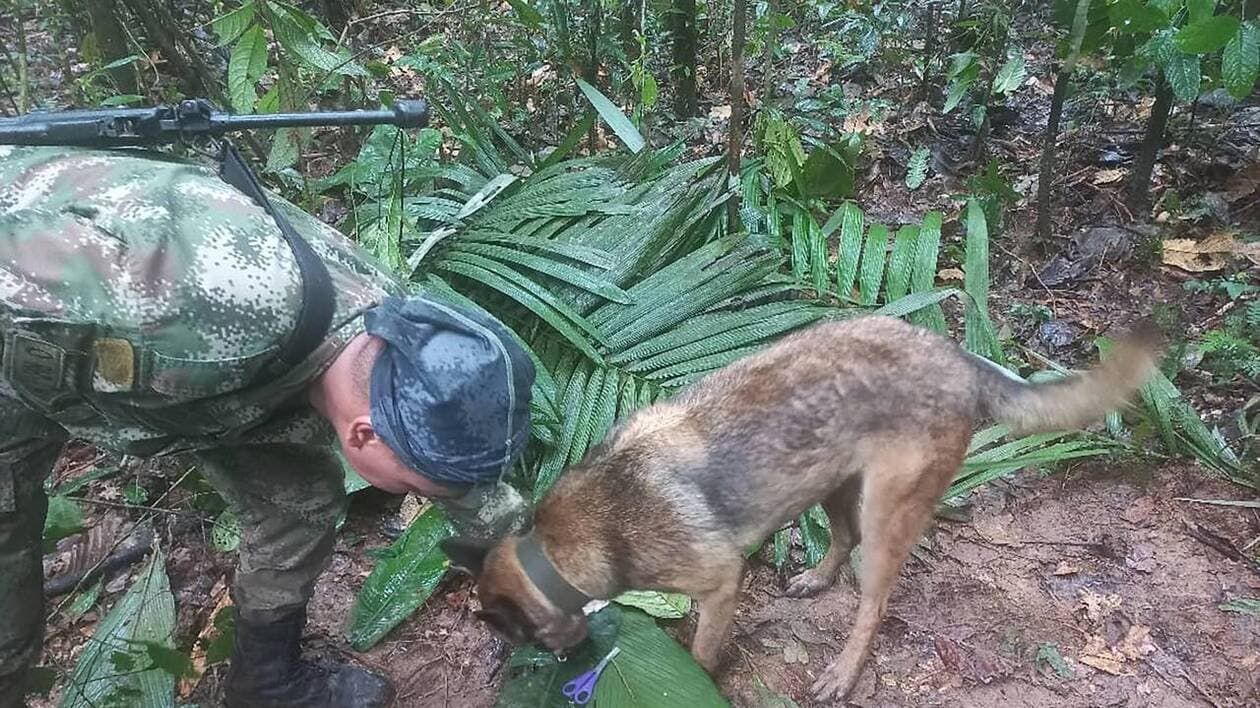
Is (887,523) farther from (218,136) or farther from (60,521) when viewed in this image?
(60,521)

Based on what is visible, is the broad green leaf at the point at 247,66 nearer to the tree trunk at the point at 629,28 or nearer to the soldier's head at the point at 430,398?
the soldier's head at the point at 430,398

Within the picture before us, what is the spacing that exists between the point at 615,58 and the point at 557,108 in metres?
0.59

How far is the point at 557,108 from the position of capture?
6.52 metres

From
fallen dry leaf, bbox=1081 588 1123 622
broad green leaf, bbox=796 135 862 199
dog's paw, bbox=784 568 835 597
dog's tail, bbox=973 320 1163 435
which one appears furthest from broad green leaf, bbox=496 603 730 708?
broad green leaf, bbox=796 135 862 199

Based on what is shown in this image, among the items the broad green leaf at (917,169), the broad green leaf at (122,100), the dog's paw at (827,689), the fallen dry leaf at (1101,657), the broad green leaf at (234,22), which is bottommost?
the fallen dry leaf at (1101,657)

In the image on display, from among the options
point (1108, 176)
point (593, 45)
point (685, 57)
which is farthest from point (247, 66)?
point (1108, 176)

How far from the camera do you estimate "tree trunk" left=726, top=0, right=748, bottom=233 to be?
451 cm

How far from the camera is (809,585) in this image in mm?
3527

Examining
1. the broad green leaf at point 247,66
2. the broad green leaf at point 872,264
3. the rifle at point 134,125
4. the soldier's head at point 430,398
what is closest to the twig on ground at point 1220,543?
the broad green leaf at point 872,264

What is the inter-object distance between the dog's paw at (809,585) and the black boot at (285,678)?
158 cm

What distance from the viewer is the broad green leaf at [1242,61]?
3.64 meters

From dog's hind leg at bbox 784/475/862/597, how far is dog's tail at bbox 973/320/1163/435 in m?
0.64

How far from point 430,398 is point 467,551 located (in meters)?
0.82

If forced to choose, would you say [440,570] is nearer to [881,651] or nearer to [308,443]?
[308,443]
